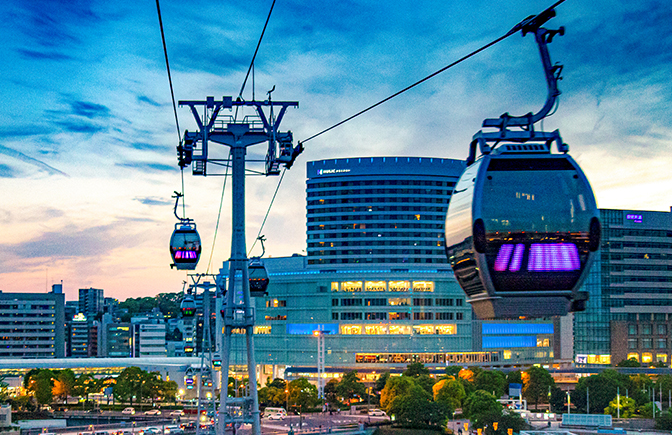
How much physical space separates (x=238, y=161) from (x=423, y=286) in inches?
4162

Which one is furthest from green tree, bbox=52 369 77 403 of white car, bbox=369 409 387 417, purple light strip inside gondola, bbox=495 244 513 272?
purple light strip inside gondola, bbox=495 244 513 272

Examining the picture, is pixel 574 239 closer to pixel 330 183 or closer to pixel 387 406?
pixel 387 406

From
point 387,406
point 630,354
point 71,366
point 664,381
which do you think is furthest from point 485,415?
point 71,366

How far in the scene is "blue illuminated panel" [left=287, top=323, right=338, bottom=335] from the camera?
142875 millimetres

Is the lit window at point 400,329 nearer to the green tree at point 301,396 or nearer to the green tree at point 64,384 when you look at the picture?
the green tree at point 301,396

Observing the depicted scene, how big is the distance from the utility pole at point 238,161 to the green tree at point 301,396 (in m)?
55.9

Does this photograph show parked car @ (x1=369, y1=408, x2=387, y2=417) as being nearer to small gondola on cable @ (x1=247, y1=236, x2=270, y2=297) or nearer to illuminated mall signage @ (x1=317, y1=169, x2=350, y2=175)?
small gondola on cable @ (x1=247, y1=236, x2=270, y2=297)

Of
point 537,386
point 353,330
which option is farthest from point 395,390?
point 353,330

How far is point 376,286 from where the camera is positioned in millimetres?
142625

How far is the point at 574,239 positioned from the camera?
43.0 feet

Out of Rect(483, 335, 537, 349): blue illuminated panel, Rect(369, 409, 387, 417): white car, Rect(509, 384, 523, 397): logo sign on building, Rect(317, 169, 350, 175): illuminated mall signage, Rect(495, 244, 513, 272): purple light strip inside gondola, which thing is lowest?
Rect(369, 409, 387, 417): white car

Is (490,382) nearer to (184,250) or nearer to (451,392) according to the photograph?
(451,392)

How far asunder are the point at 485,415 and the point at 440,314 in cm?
6942

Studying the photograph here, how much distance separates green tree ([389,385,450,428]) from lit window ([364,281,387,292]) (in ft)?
196
